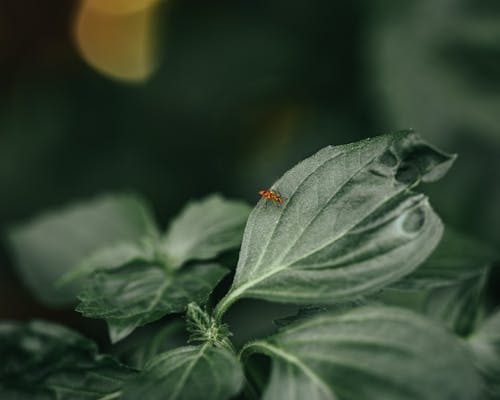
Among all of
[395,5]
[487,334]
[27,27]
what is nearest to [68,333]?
[487,334]

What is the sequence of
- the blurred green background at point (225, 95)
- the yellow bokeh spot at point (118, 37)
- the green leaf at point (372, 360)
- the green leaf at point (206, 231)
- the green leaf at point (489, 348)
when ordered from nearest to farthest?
the green leaf at point (372, 360), the green leaf at point (489, 348), the green leaf at point (206, 231), the blurred green background at point (225, 95), the yellow bokeh spot at point (118, 37)

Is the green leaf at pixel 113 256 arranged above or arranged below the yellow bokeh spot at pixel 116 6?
below

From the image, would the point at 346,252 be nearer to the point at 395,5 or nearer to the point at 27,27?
the point at 395,5

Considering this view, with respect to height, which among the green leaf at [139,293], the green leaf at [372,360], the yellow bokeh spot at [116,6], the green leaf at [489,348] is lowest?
the green leaf at [489,348]

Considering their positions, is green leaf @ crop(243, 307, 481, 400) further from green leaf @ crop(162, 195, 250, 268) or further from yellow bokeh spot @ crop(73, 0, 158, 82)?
yellow bokeh spot @ crop(73, 0, 158, 82)

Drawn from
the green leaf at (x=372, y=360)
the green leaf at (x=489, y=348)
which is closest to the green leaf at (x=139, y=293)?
the green leaf at (x=372, y=360)

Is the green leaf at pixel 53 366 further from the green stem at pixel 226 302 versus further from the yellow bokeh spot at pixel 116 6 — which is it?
the yellow bokeh spot at pixel 116 6

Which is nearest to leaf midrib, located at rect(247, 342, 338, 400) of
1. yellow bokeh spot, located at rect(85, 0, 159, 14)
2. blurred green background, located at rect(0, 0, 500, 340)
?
blurred green background, located at rect(0, 0, 500, 340)

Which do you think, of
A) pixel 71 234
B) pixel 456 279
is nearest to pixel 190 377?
pixel 456 279
